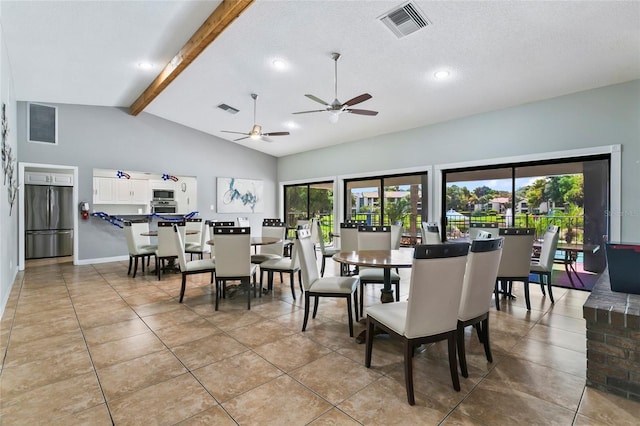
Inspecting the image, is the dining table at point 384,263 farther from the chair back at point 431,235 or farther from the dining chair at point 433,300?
the chair back at point 431,235

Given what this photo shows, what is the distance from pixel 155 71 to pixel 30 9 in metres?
2.02

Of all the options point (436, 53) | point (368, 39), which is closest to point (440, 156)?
point (436, 53)

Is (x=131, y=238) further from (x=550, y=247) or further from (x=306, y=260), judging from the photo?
(x=550, y=247)

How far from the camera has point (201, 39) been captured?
410cm

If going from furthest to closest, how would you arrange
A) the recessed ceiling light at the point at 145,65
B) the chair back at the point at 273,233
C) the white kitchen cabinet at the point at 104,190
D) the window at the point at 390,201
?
1. the white kitchen cabinet at the point at 104,190
2. the window at the point at 390,201
3. the chair back at the point at 273,233
4. the recessed ceiling light at the point at 145,65

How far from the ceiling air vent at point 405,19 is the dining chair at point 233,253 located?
2.87m

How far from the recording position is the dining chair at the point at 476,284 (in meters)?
2.13

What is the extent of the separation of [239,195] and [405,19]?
7104 millimetres

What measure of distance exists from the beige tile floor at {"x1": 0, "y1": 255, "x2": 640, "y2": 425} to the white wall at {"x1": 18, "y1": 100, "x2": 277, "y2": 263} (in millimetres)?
3644

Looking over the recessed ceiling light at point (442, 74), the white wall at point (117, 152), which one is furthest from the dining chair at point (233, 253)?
the white wall at point (117, 152)

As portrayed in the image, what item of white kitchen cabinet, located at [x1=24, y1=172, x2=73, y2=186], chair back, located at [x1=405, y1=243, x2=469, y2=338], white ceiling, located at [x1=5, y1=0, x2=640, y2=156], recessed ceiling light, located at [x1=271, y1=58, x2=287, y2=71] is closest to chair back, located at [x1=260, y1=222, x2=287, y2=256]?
white ceiling, located at [x1=5, y1=0, x2=640, y2=156]

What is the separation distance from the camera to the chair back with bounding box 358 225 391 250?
415cm

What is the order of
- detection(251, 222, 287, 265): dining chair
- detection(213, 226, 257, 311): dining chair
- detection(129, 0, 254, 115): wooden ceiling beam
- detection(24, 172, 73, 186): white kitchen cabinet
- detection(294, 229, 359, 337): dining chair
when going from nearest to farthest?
1. detection(294, 229, 359, 337): dining chair
2. detection(129, 0, 254, 115): wooden ceiling beam
3. detection(213, 226, 257, 311): dining chair
4. detection(251, 222, 287, 265): dining chair
5. detection(24, 172, 73, 186): white kitchen cabinet

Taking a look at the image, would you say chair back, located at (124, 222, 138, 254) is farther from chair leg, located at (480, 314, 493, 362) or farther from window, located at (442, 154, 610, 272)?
window, located at (442, 154, 610, 272)
